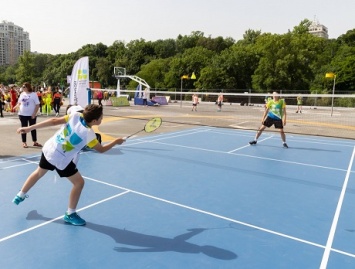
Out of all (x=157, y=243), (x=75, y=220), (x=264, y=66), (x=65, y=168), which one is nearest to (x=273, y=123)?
(x=157, y=243)

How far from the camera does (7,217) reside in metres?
4.97

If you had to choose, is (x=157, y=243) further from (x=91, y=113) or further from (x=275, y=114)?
(x=275, y=114)

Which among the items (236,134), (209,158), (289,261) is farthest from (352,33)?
(289,261)

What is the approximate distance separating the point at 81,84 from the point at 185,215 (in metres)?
8.02

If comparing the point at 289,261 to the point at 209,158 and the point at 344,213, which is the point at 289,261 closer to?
the point at 344,213

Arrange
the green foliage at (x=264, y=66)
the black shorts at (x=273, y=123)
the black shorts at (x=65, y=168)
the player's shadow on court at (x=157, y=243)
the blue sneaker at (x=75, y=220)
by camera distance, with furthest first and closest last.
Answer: the green foliage at (x=264, y=66)
the black shorts at (x=273, y=123)
the blue sneaker at (x=75, y=220)
the black shorts at (x=65, y=168)
the player's shadow on court at (x=157, y=243)

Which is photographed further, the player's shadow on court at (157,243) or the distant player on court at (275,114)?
the distant player on court at (275,114)

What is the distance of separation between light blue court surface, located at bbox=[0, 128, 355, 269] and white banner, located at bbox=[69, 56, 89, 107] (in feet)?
9.10

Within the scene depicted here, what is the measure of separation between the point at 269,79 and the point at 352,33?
42.1 meters

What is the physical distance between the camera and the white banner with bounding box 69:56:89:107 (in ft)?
38.0

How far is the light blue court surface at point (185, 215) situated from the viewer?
3990 millimetres

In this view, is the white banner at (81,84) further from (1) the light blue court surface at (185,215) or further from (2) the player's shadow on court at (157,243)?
(2) the player's shadow on court at (157,243)

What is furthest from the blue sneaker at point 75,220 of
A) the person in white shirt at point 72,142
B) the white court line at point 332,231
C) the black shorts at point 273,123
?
the black shorts at point 273,123

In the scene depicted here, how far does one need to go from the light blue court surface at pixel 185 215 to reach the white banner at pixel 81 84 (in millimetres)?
2775
